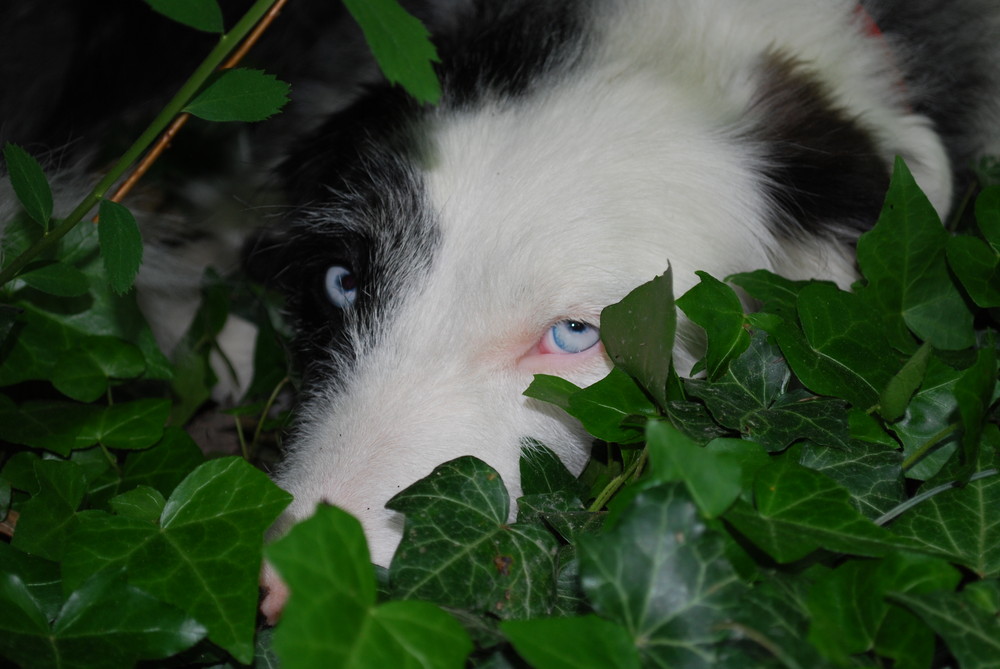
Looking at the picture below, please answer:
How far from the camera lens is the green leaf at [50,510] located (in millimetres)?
1077

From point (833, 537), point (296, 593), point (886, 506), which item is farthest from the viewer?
point (886, 506)

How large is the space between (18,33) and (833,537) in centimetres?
174

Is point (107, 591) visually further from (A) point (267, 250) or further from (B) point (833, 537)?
(A) point (267, 250)

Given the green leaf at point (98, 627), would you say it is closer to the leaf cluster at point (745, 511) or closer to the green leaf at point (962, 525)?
the leaf cluster at point (745, 511)

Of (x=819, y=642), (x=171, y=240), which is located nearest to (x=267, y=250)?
(x=171, y=240)

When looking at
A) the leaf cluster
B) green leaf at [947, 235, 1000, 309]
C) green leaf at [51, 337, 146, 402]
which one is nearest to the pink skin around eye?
the leaf cluster

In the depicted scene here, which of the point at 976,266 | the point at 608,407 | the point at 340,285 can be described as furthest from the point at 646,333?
the point at 340,285

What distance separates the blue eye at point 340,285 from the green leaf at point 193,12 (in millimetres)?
727

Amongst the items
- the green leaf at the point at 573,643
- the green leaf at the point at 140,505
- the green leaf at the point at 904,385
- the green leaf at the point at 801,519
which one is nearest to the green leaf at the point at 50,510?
the green leaf at the point at 140,505

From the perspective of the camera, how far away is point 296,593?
0.65 metres

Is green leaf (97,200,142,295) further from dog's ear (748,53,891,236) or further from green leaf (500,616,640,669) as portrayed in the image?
Answer: dog's ear (748,53,891,236)

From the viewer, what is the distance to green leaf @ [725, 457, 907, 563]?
82cm

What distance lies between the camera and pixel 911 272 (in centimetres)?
122

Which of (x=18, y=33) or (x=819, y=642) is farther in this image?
(x=18, y=33)
